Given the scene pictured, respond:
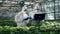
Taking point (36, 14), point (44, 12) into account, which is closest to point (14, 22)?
point (36, 14)

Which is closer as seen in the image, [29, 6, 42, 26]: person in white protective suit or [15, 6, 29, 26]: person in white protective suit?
[15, 6, 29, 26]: person in white protective suit

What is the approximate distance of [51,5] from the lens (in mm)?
11336

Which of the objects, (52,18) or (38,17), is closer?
(38,17)

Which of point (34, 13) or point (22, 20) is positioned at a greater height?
point (34, 13)

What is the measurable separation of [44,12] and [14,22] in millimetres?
1516

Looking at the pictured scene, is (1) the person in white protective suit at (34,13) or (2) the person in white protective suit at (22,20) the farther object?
(1) the person in white protective suit at (34,13)

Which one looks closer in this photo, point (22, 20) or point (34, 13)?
point (22, 20)

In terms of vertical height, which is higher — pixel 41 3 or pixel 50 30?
pixel 41 3

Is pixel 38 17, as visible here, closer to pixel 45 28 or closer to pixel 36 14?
pixel 36 14

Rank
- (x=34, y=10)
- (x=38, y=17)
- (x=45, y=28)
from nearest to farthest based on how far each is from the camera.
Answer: (x=45, y=28)
(x=38, y=17)
(x=34, y=10)

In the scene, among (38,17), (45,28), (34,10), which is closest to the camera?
(45,28)

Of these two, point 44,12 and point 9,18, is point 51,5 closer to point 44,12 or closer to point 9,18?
point 44,12

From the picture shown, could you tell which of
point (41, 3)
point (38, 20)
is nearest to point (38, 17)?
point (38, 20)

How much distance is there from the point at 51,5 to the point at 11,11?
1489 mm
